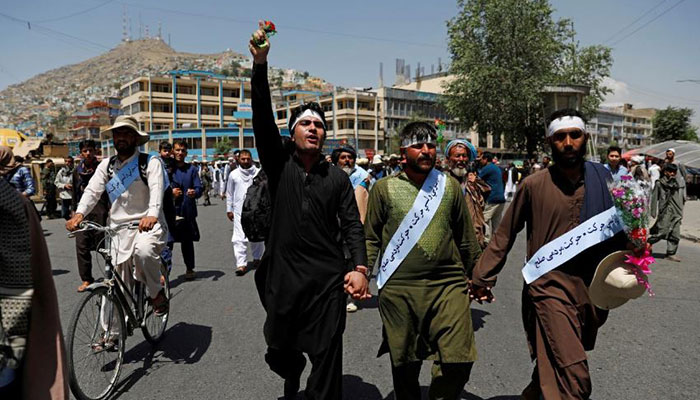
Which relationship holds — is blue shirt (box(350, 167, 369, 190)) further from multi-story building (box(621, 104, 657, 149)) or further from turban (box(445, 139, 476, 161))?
multi-story building (box(621, 104, 657, 149))

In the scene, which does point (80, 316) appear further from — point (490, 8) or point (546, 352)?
point (490, 8)

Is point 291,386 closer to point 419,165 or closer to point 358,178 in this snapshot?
point 419,165

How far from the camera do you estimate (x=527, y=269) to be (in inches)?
125

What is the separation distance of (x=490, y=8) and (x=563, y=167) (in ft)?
113

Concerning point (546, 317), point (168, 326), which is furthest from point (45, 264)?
point (168, 326)

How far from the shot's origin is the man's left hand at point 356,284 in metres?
3.08

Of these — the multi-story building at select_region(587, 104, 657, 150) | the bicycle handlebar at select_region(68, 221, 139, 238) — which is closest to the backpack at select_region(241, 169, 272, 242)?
the bicycle handlebar at select_region(68, 221, 139, 238)

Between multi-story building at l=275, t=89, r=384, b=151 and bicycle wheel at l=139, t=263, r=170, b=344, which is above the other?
multi-story building at l=275, t=89, r=384, b=151

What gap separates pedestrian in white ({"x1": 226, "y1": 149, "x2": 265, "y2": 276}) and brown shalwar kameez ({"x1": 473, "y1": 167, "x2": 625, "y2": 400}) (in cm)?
565

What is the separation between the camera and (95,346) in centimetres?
379

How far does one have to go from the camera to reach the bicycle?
3.54 metres

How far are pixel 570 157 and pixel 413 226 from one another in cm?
102

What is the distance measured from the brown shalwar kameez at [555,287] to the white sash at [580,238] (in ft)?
0.14

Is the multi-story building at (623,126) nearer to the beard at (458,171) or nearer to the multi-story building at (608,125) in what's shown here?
the multi-story building at (608,125)
